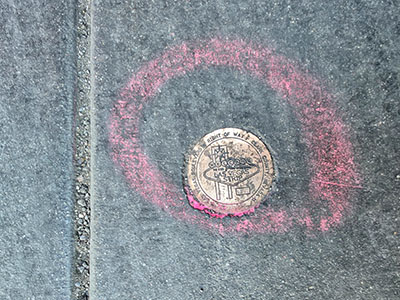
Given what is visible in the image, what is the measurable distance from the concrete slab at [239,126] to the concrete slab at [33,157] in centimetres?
22

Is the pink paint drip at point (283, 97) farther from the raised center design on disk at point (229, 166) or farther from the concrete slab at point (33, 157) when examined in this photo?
the concrete slab at point (33, 157)

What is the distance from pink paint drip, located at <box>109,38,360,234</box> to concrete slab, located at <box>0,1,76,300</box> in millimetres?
398

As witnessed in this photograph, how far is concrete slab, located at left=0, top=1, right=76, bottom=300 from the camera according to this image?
6.19ft

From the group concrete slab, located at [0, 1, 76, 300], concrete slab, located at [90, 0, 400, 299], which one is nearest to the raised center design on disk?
concrete slab, located at [90, 0, 400, 299]

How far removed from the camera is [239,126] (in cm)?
192

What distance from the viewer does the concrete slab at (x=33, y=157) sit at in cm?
189

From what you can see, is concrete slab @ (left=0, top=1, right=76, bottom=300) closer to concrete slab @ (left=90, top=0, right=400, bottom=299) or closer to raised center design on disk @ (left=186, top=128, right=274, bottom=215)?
concrete slab @ (left=90, top=0, right=400, bottom=299)

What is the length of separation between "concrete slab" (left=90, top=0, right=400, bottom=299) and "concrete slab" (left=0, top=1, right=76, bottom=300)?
219 millimetres

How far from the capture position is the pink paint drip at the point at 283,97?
74.6 inches

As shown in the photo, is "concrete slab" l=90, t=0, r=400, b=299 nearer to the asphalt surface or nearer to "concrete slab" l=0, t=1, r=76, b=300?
the asphalt surface

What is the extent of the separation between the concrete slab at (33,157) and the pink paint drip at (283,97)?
40 centimetres

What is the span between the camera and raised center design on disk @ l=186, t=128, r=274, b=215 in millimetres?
1894

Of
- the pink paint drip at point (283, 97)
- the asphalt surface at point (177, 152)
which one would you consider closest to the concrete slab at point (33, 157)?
the asphalt surface at point (177, 152)

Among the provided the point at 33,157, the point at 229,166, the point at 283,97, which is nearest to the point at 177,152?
the point at 229,166
